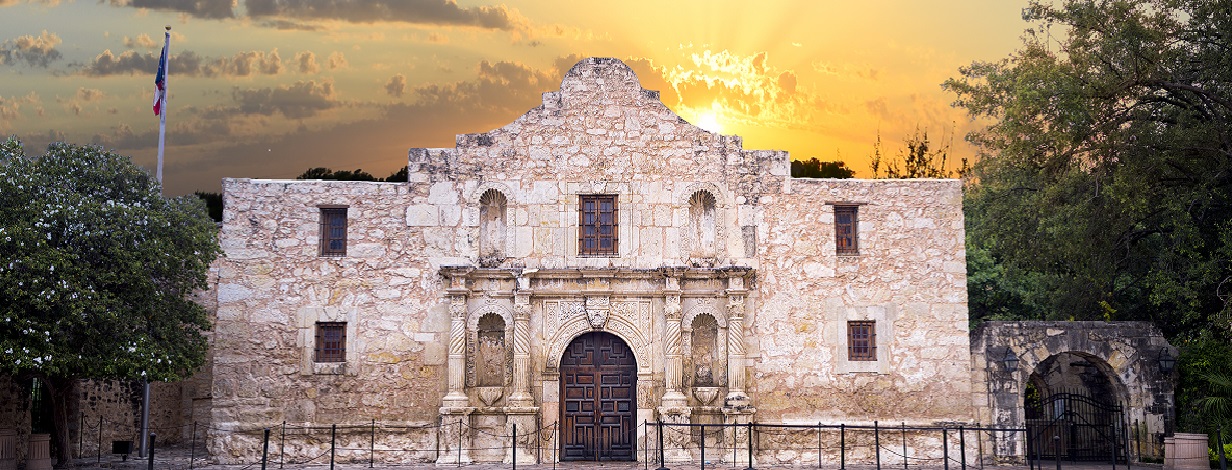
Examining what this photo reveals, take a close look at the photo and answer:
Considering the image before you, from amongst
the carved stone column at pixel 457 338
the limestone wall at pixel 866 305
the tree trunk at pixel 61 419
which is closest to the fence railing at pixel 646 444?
the limestone wall at pixel 866 305

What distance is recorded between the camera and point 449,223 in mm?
23453

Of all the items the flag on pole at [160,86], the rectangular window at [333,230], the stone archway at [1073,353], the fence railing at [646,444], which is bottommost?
the fence railing at [646,444]

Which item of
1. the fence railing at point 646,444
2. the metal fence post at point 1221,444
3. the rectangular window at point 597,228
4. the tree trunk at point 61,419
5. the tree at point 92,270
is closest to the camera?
the metal fence post at point 1221,444

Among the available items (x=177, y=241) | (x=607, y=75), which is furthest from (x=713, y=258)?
(x=177, y=241)

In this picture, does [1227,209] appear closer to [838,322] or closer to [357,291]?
[838,322]

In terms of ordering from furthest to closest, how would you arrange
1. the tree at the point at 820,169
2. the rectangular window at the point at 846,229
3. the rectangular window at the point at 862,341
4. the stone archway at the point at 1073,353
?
the tree at the point at 820,169
the rectangular window at the point at 846,229
the rectangular window at the point at 862,341
the stone archway at the point at 1073,353

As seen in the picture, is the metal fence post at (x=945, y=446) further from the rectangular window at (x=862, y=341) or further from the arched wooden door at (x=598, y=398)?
the arched wooden door at (x=598, y=398)

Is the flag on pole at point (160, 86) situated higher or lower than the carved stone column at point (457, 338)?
higher

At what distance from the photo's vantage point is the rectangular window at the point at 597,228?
2362 cm

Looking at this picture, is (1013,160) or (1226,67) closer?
(1226,67)

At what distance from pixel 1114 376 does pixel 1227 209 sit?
173 inches

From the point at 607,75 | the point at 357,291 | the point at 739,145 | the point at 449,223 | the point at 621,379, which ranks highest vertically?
the point at 607,75

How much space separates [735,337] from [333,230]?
343 inches

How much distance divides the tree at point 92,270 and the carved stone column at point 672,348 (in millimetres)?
9099
